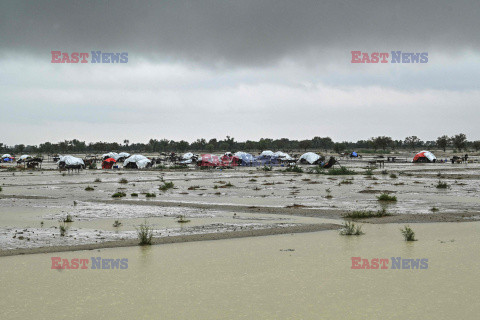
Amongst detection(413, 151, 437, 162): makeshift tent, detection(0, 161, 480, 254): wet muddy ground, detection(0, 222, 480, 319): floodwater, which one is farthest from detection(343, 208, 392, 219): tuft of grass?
detection(413, 151, 437, 162): makeshift tent

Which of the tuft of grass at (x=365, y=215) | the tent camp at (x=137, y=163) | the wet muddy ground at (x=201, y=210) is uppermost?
the tent camp at (x=137, y=163)

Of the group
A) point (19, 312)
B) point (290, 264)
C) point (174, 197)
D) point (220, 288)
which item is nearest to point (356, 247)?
point (290, 264)

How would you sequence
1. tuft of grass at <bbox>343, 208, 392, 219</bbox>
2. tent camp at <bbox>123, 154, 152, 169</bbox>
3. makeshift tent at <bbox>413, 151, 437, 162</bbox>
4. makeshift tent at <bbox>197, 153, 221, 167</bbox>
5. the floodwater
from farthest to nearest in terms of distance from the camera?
makeshift tent at <bbox>413, 151, 437, 162</bbox>
makeshift tent at <bbox>197, 153, 221, 167</bbox>
tent camp at <bbox>123, 154, 152, 169</bbox>
tuft of grass at <bbox>343, 208, 392, 219</bbox>
the floodwater

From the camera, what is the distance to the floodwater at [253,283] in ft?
24.3


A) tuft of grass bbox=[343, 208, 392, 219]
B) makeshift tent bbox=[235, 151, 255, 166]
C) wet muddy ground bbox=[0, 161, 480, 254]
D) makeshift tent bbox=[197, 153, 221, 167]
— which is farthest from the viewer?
makeshift tent bbox=[235, 151, 255, 166]

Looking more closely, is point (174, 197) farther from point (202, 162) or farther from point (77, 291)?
point (202, 162)

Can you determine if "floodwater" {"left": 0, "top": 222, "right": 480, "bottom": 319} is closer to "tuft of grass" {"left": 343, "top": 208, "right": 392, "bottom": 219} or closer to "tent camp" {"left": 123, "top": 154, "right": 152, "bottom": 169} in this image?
"tuft of grass" {"left": 343, "top": 208, "right": 392, "bottom": 219}

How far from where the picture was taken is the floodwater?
7418 millimetres

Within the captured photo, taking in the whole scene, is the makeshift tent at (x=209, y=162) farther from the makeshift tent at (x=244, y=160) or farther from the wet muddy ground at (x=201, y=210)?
the wet muddy ground at (x=201, y=210)

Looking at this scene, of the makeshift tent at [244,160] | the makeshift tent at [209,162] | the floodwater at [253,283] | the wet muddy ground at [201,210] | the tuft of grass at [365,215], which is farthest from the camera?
the makeshift tent at [244,160]

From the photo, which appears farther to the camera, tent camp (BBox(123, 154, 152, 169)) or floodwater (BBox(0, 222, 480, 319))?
tent camp (BBox(123, 154, 152, 169))

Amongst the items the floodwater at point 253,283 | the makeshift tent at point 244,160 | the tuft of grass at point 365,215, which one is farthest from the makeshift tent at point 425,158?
the floodwater at point 253,283

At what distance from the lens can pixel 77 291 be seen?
8.65m

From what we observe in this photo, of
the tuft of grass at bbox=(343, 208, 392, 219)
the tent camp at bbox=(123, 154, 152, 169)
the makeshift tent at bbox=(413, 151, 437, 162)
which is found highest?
the makeshift tent at bbox=(413, 151, 437, 162)
